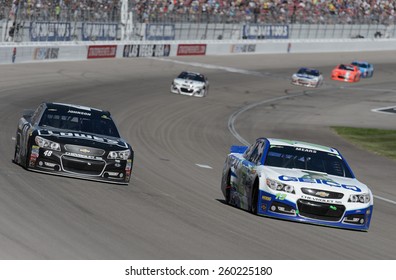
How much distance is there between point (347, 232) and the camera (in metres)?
14.0

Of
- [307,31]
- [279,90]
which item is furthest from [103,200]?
[307,31]

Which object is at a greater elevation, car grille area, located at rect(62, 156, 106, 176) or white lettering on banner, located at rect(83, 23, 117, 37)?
car grille area, located at rect(62, 156, 106, 176)

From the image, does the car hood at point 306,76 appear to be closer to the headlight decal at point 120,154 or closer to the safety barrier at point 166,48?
the safety barrier at point 166,48

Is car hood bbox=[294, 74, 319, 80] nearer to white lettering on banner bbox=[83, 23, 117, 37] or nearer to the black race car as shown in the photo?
white lettering on banner bbox=[83, 23, 117, 37]

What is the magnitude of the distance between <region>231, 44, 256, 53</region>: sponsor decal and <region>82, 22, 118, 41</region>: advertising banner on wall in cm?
1174

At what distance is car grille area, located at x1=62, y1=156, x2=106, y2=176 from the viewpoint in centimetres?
1589

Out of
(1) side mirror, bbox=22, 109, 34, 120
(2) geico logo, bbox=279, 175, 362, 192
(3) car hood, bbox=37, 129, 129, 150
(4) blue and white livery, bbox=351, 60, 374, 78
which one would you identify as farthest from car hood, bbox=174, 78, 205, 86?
(2) geico logo, bbox=279, 175, 362, 192

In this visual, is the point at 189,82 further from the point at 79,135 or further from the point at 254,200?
the point at 254,200

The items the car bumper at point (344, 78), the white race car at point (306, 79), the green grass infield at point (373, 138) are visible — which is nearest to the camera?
the green grass infield at point (373, 138)

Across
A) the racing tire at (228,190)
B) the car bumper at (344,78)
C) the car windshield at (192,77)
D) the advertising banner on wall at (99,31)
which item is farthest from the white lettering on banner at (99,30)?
A: the racing tire at (228,190)

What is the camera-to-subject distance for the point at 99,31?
5369 centimetres

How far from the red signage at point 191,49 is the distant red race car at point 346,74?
27.6 feet

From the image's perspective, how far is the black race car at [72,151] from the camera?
626 inches

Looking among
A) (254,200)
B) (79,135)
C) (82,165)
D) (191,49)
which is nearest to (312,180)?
(254,200)
